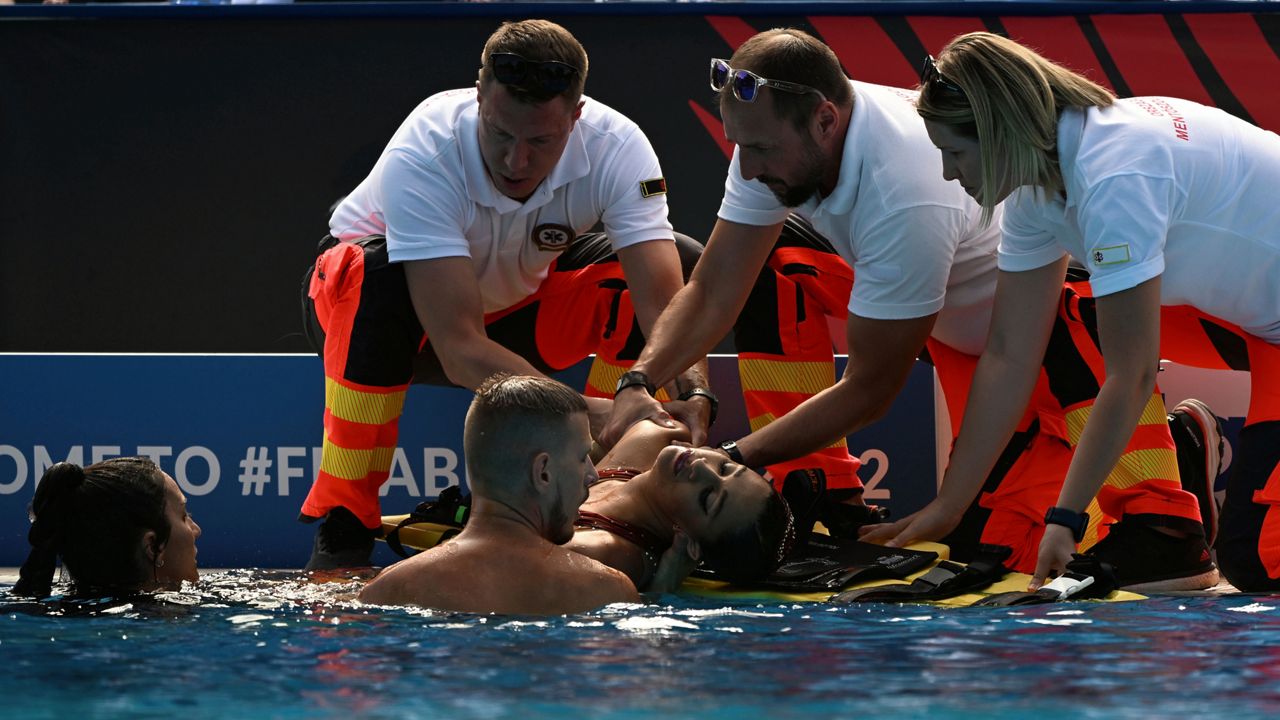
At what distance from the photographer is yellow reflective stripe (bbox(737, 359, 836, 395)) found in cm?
445

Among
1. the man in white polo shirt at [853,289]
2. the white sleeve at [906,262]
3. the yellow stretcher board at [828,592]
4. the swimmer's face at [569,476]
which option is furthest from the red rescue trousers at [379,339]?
the swimmer's face at [569,476]

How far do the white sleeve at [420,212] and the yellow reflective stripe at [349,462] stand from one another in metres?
0.57

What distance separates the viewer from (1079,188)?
3305 millimetres

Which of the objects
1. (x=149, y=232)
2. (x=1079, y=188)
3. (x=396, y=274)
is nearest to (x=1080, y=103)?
(x=1079, y=188)

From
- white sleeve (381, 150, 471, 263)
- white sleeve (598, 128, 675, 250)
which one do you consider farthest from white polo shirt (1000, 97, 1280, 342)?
white sleeve (381, 150, 471, 263)

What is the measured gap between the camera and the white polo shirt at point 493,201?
4.30 metres

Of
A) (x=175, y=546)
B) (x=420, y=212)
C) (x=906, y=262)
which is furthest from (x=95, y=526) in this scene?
(x=906, y=262)

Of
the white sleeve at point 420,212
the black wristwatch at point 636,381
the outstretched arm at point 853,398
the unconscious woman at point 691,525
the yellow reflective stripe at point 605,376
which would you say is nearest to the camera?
the unconscious woman at point 691,525

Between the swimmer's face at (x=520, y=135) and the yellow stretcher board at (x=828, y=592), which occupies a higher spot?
the swimmer's face at (x=520, y=135)

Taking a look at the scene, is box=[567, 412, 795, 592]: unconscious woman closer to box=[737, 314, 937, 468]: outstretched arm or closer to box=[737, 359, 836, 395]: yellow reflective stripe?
box=[737, 314, 937, 468]: outstretched arm

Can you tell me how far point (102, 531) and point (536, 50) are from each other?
1.72 m

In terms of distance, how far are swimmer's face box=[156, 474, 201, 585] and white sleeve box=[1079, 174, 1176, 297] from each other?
2.22 metres

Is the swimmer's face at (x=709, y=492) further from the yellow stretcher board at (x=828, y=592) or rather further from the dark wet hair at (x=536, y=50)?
the dark wet hair at (x=536, y=50)

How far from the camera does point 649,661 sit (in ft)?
9.07
